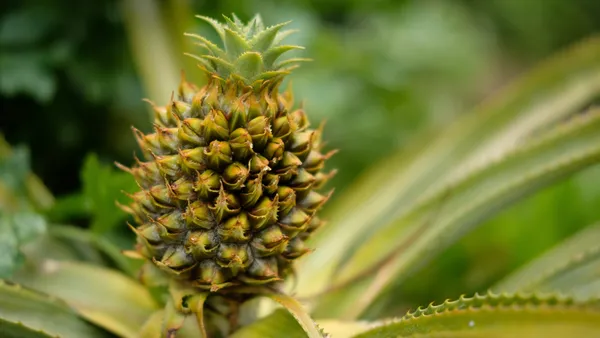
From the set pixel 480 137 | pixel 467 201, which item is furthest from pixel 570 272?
pixel 480 137

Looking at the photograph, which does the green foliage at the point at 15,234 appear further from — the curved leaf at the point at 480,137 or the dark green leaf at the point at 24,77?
the curved leaf at the point at 480,137

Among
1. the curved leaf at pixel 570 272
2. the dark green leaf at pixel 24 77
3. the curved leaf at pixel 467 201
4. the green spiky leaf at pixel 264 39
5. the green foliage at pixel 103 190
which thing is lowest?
the curved leaf at pixel 570 272

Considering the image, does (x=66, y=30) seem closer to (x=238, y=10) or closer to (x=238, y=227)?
(x=238, y=10)

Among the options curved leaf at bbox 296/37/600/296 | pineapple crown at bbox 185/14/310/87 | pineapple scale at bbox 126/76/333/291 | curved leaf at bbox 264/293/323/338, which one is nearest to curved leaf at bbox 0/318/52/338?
pineapple scale at bbox 126/76/333/291

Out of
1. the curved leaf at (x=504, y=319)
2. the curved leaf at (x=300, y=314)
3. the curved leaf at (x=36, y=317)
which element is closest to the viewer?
the curved leaf at (x=504, y=319)

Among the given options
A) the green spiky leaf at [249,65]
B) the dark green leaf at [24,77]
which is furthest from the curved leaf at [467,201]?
the dark green leaf at [24,77]

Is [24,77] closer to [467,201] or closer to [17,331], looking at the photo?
[17,331]

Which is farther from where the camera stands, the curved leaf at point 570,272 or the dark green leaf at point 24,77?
the dark green leaf at point 24,77

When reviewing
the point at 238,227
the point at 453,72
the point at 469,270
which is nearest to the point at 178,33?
the point at 238,227
